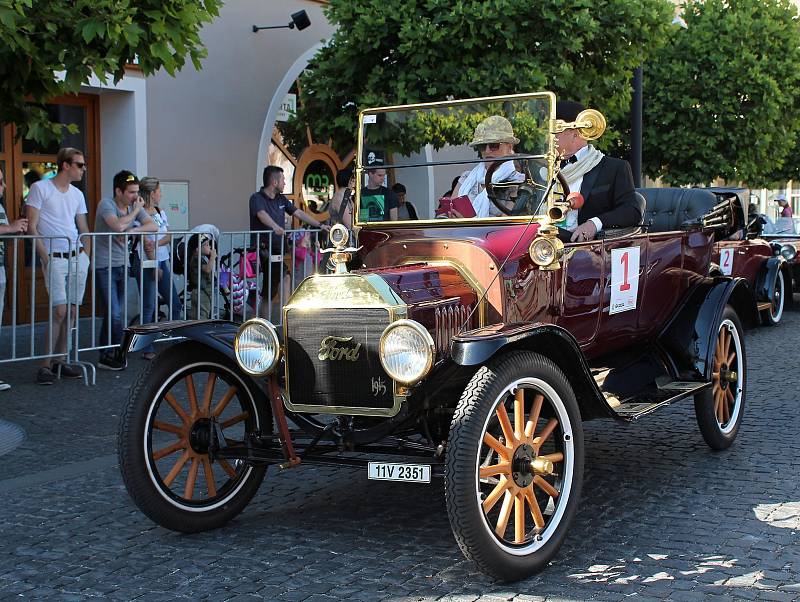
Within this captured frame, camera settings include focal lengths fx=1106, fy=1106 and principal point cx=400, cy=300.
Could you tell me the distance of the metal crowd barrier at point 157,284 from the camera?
28.3ft

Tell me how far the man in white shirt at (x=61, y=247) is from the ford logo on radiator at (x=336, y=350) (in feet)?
14.9

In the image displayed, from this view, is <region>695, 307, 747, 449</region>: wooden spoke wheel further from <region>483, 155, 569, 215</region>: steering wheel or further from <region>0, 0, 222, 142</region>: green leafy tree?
<region>0, 0, 222, 142</region>: green leafy tree

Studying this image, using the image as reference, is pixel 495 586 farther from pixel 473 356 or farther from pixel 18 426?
pixel 18 426

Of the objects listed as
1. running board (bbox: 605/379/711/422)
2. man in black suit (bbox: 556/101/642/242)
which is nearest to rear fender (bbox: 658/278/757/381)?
running board (bbox: 605/379/711/422)

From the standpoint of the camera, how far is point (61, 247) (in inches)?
339

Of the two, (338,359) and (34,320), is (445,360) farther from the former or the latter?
(34,320)

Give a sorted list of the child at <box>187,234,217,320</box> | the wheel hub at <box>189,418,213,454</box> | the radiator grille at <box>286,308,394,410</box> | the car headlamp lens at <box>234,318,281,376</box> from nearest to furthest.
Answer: the radiator grille at <box>286,308,394,410</box> → the car headlamp lens at <box>234,318,281,376</box> → the wheel hub at <box>189,418,213,454</box> → the child at <box>187,234,217,320</box>

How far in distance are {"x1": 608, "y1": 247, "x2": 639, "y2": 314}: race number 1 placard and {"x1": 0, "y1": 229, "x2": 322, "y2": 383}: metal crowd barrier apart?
3402mm

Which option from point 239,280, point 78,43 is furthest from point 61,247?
point 78,43

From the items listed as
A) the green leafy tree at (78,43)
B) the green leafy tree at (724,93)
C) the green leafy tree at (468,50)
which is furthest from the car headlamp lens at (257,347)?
→ the green leafy tree at (724,93)

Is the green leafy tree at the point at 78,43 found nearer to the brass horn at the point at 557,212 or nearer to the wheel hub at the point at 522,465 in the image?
the brass horn at the point at 557,212

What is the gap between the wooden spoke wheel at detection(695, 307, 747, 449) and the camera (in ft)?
19.9

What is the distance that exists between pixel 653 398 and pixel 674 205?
572cm

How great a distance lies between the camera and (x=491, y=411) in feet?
13.4
